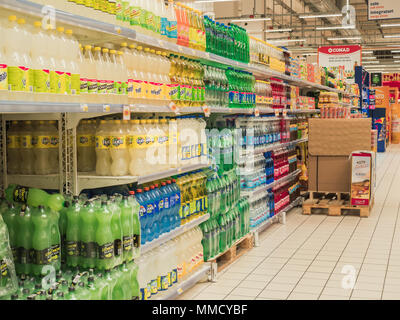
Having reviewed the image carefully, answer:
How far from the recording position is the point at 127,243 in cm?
339

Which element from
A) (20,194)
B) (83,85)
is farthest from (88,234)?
(83,85)

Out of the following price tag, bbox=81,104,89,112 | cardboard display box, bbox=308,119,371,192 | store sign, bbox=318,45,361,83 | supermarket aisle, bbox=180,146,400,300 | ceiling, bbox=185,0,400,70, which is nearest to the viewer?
price tag, bbox=81,104,89,112

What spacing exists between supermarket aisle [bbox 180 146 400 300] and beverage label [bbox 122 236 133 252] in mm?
1427

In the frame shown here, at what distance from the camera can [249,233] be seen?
637 cm

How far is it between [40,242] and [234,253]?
323 cm

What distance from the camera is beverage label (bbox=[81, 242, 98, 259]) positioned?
313 cm

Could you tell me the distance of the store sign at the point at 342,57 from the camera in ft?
62.4

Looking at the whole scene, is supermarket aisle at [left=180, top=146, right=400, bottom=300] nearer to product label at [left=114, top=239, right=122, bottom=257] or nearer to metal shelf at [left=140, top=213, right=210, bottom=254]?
metal shelf at [left=140, top=213, right=210, bottom=254]

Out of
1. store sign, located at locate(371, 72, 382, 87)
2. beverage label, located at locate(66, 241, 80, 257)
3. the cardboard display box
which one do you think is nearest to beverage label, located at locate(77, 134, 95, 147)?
beverage label, located at locate(66, 241, 80, 257)

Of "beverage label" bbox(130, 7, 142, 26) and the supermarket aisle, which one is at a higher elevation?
"beverage label" bbox(130, 7, 142, 26)

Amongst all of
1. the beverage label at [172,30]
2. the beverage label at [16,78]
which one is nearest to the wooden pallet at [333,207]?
the beverage label at [172,30]

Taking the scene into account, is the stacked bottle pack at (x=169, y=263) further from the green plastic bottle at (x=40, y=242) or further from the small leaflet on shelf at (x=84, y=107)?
the small leaflet on shelf at (x=84, y=107)

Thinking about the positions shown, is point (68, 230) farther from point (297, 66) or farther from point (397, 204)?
point (397, 204)

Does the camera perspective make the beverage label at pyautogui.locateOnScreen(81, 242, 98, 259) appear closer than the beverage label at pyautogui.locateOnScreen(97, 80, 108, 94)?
Yes
